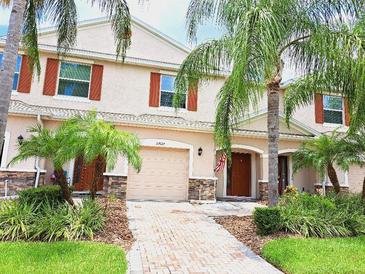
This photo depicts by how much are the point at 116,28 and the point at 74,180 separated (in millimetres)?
7880

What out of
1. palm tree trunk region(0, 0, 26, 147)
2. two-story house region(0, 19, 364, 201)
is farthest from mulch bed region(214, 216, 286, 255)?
palm tree trunk region(0, 0, 26, 147)

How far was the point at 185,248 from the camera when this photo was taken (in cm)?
695

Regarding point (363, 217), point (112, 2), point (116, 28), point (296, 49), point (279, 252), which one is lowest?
point (279, 252)

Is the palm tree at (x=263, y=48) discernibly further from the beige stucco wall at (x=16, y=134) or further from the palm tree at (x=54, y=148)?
the beige stucco wall at (x=16, y=134)

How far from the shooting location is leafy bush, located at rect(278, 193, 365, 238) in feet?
26.3

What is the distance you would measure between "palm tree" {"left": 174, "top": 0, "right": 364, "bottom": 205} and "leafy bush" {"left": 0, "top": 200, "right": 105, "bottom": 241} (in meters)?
5.14

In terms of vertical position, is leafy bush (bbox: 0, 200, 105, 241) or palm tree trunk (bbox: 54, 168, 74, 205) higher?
palm tree trunk (bbox: 54, 168, 74, 205)

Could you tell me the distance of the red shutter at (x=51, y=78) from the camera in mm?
14914

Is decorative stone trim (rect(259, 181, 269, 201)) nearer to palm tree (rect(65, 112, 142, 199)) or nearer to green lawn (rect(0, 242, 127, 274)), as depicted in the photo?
palm tree (rect(65, 112, 142, 199))

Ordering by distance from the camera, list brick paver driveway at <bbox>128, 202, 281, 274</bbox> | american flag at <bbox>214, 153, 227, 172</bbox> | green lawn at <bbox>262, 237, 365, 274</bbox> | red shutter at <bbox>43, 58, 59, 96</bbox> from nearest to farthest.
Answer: green lawn at <bbox>262, 237, 365, 274</bbox> → brick paver driveway at <bbox>128, 202, 281, 274</bbox> → red shutter at <bbox>43, 58, 59, 96</bbox> → american flag at <bbox>214, 153, 227, 172</bbox>

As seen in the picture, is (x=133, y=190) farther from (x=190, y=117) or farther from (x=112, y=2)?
(x=112, y=2)

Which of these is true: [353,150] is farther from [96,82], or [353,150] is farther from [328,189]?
[96,82]

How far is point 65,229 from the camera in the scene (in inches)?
277

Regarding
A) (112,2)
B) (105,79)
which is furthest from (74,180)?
(112,2)
